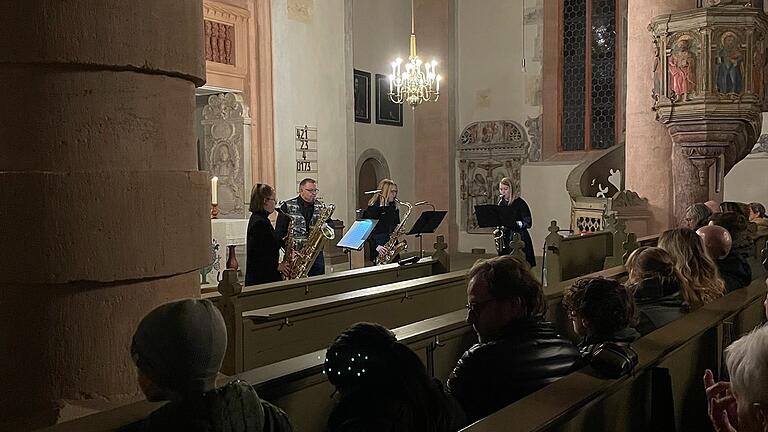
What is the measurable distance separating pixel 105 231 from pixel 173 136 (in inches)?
15.2

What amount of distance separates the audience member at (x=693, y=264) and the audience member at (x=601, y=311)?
98 centimetres

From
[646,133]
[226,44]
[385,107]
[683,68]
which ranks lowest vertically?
[646,133]

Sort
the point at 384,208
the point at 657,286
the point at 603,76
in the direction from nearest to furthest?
the point at 657,286 → the point at 384,208 → the point at 603,76

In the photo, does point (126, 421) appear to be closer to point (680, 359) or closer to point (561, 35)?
point (680, 359)

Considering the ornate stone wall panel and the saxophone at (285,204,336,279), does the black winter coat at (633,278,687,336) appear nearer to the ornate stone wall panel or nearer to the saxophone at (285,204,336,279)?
the saxophone at (285,204,336,279)

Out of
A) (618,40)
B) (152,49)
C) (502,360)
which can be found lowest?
(502,360)

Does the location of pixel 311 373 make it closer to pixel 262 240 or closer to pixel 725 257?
pixel 725 257

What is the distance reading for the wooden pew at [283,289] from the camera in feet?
12.6

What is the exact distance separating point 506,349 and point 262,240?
12.6 feet

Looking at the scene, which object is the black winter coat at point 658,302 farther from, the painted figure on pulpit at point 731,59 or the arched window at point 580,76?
the arched window at point 580,76

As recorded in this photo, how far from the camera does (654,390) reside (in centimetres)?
275

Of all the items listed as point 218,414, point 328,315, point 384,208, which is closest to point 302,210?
point 384,208

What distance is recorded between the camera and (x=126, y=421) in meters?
1.81

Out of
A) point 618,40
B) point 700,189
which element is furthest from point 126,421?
point 618,40
